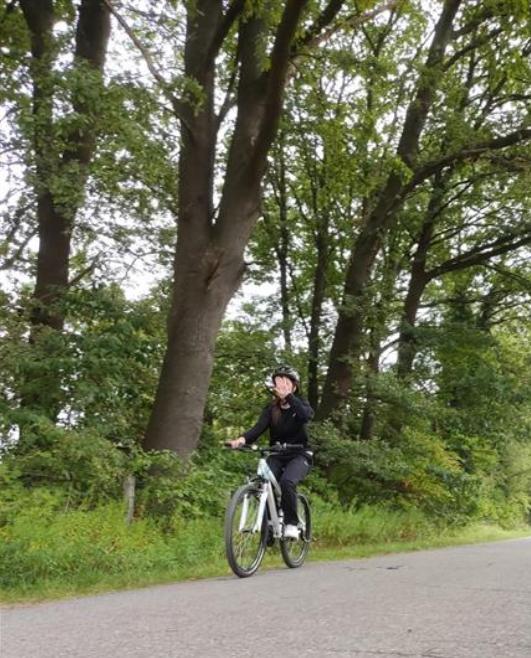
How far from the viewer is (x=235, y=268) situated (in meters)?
11.5

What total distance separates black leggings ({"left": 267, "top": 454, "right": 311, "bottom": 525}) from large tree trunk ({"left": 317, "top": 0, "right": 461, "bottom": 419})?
24.2ft

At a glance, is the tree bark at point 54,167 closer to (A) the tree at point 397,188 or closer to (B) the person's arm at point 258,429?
(B) the person's arm at point 258,429

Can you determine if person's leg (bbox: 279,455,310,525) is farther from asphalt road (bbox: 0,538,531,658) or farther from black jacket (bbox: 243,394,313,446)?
asphalt road (bbox: 0,538,531,658)

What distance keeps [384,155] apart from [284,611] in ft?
43.9

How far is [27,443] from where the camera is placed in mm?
9984

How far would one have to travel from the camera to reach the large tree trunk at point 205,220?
11.0 metres

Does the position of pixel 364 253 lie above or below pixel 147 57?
below

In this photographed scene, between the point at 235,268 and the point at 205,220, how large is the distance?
0.90 m

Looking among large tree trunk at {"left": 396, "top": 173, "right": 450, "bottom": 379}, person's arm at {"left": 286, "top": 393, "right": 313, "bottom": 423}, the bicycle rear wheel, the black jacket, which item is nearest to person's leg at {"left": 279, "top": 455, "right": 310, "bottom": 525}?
the bicycle rear wheel

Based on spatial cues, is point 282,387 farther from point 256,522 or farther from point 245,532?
point 245,532

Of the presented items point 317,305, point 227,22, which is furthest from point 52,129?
point 317,305

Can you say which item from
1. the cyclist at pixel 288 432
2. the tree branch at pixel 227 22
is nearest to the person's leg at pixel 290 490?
the cyclist at pixel 288 432

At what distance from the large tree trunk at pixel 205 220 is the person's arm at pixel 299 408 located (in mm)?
3033

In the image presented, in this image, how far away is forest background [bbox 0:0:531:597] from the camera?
945 cm
